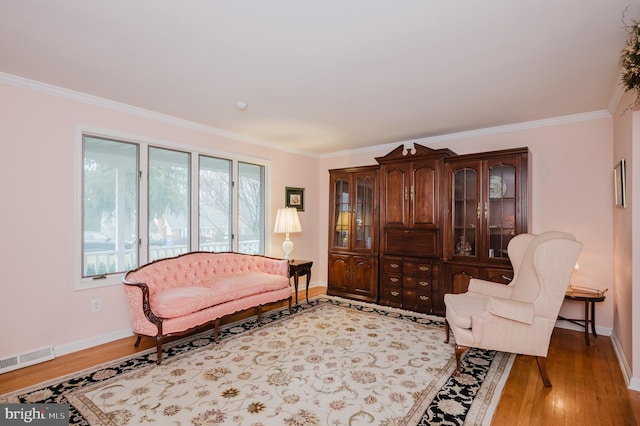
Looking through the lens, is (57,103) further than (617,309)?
No

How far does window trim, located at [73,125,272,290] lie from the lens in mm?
3152

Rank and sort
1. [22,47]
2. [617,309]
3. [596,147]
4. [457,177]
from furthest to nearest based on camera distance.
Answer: [457,177], [596,147], [617,309], [22,47]

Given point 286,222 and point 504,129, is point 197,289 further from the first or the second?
point 504,129

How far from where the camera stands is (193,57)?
2.43 metres

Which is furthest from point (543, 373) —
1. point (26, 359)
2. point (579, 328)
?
point (26, 359)

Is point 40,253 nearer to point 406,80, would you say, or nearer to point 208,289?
point 208,289

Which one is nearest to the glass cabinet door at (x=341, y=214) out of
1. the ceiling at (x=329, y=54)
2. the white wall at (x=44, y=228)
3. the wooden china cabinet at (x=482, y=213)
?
the wooden china cabinet at (x=482, y=213)

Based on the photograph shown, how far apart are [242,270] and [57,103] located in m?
2.68

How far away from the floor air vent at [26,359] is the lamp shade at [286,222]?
114 inches

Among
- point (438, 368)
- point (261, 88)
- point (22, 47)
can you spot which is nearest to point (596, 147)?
point (438, 368)

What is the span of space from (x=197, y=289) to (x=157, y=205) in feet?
4.11

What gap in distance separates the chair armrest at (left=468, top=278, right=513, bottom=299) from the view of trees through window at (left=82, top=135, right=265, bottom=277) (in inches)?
124

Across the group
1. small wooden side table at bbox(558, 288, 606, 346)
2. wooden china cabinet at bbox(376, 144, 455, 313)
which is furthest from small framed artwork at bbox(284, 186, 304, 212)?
small wooden side table at bbox(558, 288, 606, 346)

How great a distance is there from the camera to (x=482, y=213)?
12.9 ft
